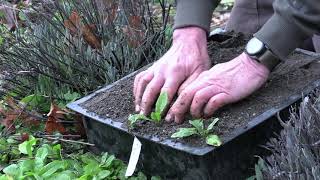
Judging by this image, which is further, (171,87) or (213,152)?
(171,87)

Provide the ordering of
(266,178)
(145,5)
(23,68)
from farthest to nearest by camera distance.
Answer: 1. (145,5)
2. (23,68)
3. (266,178)

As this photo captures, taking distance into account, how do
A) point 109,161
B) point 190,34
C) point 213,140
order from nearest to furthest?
point 213,140 < point 109,161 < point 190,34

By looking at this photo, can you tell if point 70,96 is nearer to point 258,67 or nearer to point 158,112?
point 158,112

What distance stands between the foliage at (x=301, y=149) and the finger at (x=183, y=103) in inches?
15.9

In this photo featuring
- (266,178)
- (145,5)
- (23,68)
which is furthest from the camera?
(145,5)

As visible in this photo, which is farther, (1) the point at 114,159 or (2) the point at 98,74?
(2) the point at 98,74

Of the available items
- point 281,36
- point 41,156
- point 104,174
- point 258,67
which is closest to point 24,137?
point 41,156

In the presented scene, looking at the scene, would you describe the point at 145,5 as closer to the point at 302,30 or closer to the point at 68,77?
the point at 68,77

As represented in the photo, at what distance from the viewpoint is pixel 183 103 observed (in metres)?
1.93

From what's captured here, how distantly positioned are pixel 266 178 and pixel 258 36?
545 millimetres

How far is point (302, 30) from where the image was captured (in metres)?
1.92

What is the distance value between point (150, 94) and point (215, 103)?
0.25m

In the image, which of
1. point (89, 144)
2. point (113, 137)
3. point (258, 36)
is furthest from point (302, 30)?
point (89, 144)

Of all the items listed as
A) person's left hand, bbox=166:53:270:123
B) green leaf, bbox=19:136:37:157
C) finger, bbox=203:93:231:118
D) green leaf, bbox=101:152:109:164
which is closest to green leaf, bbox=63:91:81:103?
green leaf, bbox=19:136:37:157
